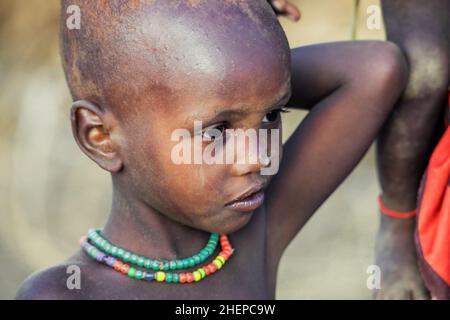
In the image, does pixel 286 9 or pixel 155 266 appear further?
pixel 286 9

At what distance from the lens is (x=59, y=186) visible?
4.00m

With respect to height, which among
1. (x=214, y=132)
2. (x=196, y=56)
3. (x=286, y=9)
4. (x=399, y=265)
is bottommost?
(x=399, y=265)

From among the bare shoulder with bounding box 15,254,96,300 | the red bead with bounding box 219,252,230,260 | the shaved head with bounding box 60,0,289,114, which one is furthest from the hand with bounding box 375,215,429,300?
the bare shoulder with bounding box 15,254,96,300

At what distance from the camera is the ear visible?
1625 millimetres

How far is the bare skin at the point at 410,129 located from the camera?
1.92 meters

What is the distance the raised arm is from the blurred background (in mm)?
1475

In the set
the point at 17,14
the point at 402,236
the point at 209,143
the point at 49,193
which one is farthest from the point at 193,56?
the point at 17,14

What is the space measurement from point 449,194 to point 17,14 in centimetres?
337

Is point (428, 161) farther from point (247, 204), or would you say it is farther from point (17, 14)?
point (17, 14)

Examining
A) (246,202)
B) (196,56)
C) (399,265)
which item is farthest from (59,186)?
(196,56)

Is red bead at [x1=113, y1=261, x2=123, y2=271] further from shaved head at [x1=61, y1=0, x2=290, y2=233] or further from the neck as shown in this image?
shaved head at [x1=61, y1=0, x2=290, y2=233]

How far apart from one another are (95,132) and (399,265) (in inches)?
36.3

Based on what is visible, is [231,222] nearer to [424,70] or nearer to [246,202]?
[246,202]

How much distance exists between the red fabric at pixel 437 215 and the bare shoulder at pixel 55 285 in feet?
2.67
